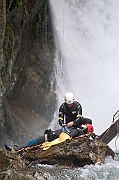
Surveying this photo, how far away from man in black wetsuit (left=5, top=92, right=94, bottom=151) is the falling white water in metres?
8.45

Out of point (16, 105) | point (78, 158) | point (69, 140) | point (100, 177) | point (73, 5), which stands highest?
point (73, 5)

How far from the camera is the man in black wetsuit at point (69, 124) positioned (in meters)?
8.45

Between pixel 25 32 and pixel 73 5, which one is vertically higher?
pixel 73 5

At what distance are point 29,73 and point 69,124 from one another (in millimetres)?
7742

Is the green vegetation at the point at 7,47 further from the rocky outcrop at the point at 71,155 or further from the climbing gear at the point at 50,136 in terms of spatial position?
the rocky outcrop at the point at 71,155

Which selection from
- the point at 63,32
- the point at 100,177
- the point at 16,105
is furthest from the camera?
the point at 63,32

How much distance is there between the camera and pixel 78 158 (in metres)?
7.36

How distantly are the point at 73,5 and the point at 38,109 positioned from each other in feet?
20.8

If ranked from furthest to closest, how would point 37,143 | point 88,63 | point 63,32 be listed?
point 88,63 < point 63,32 < point 37,143

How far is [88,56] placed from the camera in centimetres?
1833

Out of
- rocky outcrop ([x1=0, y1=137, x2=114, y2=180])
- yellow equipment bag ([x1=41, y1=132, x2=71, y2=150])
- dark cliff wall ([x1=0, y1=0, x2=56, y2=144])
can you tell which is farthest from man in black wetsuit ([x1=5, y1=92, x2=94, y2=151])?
dark cliff wall ([x1=0, y1=0, x2=56, y2=144])

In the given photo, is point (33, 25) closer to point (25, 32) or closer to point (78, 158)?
point (25, 32)

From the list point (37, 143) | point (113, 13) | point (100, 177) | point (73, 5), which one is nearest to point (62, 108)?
point (37, 143)

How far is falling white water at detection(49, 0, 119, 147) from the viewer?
17.6m
